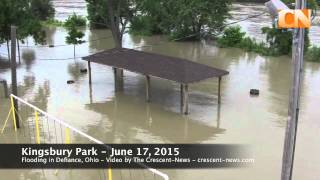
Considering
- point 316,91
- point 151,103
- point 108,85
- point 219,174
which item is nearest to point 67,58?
point 108,85

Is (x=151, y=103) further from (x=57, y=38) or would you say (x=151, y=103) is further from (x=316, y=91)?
(x=57, y=38)

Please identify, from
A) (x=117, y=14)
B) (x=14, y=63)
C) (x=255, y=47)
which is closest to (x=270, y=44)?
(x=255, y=47)

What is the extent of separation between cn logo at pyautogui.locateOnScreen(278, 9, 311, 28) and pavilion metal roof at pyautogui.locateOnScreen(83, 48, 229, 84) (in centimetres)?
1267

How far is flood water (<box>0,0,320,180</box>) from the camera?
579 inches

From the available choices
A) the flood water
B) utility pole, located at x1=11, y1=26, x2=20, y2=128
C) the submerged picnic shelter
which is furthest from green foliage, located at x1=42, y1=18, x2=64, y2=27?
utility pole, located at x1=11, y1=26, x2=20, y2=128

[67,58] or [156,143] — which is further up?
[67,58]

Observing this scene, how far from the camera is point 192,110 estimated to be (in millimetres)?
20109

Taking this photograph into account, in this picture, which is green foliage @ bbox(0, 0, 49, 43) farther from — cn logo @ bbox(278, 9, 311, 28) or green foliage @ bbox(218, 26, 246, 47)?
cn logo @ bbox(278, 9, 311, 28)

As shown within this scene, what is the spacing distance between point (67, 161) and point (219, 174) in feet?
15.9

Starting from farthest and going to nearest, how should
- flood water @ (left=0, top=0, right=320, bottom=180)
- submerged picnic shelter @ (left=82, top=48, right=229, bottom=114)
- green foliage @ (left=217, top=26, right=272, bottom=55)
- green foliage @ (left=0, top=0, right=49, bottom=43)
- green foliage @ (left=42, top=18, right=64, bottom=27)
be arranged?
green foliage @ (left=42, top=18, right=64, bottom=27)
green foliage @ (left=217, top=26, right=272, bottom=55)
green foliage @ (left=0, top=0, right=49, bottom=43)
submerged picnic shelter @ (left=82, top=48, right=229, bottom=114)
flood water @ (left=0, top=0, right=320, bottom=180)

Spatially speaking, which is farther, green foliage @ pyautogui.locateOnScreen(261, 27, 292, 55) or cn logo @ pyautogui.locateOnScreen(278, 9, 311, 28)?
green foliage @ pyautogui.locateOnScreen(261, 27, 292, 55)

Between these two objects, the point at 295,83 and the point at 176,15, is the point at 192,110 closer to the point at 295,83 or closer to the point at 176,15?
the point at 295,83

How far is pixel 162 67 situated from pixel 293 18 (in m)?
14.9

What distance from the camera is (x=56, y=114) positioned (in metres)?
19.7
